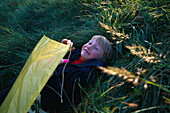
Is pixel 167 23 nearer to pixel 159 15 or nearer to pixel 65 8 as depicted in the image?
pixel 159 15

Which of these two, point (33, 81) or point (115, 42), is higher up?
point (115, 42)

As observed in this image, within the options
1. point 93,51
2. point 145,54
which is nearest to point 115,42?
point 93,51

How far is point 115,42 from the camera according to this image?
6.17 ft

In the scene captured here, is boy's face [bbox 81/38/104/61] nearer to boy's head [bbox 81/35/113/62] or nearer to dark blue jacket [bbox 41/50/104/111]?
boy's head [bbox 81/35/113/62]

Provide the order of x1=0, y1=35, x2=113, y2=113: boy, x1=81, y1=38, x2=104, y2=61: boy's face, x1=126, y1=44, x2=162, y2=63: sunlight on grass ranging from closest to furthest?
x1=126, y1=44, x2=162, y2=63: sunlight on grass → x1=0, y1=35, x2=113, y2=113: boy → x1=81, y1=38, x2=104, y2=61: boy's face

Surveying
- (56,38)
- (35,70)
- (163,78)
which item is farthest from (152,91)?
(56,38)

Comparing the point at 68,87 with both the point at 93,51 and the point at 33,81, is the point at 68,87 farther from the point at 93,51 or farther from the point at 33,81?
the point at 93,51

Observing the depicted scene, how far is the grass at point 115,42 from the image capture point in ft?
3.50

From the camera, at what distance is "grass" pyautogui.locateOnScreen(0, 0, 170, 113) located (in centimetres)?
107

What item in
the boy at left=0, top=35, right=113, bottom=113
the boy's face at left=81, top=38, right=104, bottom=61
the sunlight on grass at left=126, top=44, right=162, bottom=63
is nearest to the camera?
the sunlight on grass at left=126, top=44, right=162, bottom=63

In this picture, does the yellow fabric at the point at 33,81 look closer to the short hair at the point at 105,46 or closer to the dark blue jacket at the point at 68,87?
the dark blue jacket at the point at 68,87

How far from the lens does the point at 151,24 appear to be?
1753mm

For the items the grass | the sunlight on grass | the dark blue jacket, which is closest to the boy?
the dark blue jacket

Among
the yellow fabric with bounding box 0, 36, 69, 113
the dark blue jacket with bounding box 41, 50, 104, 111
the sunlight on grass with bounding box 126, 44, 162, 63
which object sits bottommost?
the dark blue jacket with bounding box 41, 50, 104, 111
